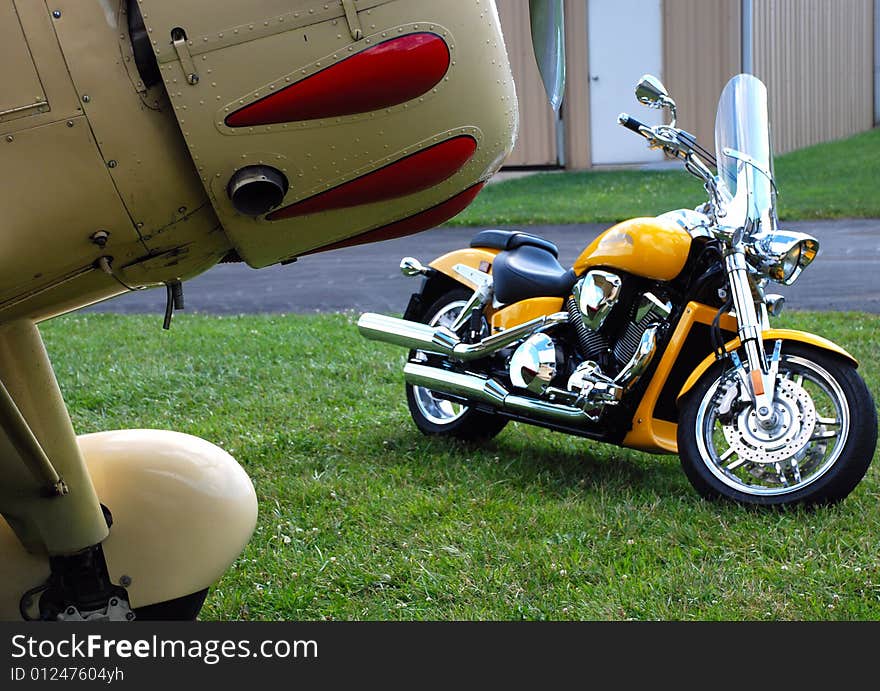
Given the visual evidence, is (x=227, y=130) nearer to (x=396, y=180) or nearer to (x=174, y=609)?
(x=396, y=180)

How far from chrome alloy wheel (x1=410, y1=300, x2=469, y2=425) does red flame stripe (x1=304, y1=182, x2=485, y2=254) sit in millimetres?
3022

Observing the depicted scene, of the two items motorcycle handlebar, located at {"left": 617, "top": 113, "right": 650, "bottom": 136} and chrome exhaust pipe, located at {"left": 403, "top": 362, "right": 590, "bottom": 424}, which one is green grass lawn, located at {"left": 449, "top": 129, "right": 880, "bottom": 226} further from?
motorcycle handlebar, located at {"left": 617, "top": 113, "right": 650, "bottom": 136}

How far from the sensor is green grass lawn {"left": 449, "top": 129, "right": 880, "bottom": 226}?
13.8 meters

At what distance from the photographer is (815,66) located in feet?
61.9

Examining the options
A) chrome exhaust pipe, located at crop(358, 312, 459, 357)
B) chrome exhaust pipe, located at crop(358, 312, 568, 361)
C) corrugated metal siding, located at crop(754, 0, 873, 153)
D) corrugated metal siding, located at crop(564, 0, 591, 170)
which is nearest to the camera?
chrome exhaust pipe, located at crop(358, 312, 568, 361)

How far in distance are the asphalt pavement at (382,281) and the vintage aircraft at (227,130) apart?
6.42 meters

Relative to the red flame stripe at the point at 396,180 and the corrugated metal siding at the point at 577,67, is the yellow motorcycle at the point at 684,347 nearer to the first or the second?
the red flame stripe at the point at 396,180

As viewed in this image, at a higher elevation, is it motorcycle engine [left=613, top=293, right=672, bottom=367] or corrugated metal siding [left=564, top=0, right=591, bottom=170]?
motorcycle engine [left=613, top=293, right=672, bottom=367]

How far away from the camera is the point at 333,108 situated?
2.20m

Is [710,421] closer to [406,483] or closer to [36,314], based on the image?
[406,483]

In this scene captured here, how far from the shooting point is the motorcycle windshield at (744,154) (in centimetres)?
445

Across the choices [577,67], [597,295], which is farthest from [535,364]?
[577,67]

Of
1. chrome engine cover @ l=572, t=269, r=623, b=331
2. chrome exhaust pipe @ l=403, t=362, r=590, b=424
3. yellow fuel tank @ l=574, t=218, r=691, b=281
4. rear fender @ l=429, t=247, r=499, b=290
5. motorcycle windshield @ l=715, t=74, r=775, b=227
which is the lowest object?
chrome exhaust pipe @ l=403, t=362, r=590, b=424

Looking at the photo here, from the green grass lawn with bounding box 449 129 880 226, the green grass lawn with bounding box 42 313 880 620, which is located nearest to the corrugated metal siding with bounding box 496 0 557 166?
the green grass lawn with bounding box 449 129 880 226
